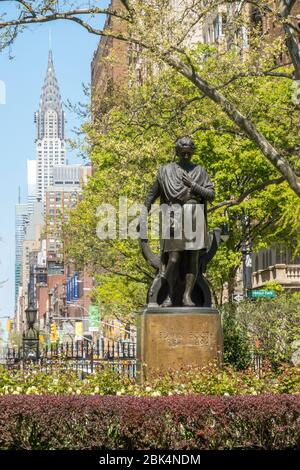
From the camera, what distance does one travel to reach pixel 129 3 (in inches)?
856

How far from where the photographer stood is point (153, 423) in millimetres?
11516

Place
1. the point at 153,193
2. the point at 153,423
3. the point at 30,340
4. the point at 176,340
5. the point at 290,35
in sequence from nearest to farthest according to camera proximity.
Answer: the point at 153,423 → the point at 176,340 → the point at 153,193 → the point at 290,35 → the point at 30,340

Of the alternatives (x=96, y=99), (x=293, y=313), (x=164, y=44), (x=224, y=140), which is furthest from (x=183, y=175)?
(x=224, y=140)

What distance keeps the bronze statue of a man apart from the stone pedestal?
37 cm

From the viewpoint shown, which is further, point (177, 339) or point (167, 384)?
point (177, 339)

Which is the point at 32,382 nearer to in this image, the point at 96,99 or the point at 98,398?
the point at 98,398

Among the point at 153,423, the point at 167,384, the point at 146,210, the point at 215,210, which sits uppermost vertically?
the point at 215,210

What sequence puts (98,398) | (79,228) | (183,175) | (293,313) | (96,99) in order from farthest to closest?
(79,228) → (293,313) → (96,99) → (183,175) → (98,398)

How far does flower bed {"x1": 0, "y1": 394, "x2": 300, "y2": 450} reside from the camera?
11570 mm

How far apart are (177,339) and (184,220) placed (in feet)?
6.14

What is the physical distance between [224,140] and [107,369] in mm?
27389

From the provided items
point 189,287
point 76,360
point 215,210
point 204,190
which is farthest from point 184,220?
point 215,210

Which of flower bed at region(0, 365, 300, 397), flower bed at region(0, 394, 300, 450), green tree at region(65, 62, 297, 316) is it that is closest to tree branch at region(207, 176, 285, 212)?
green tree at region(65, 62, 297, 316)

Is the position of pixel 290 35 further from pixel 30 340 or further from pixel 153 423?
pixel 30 340
